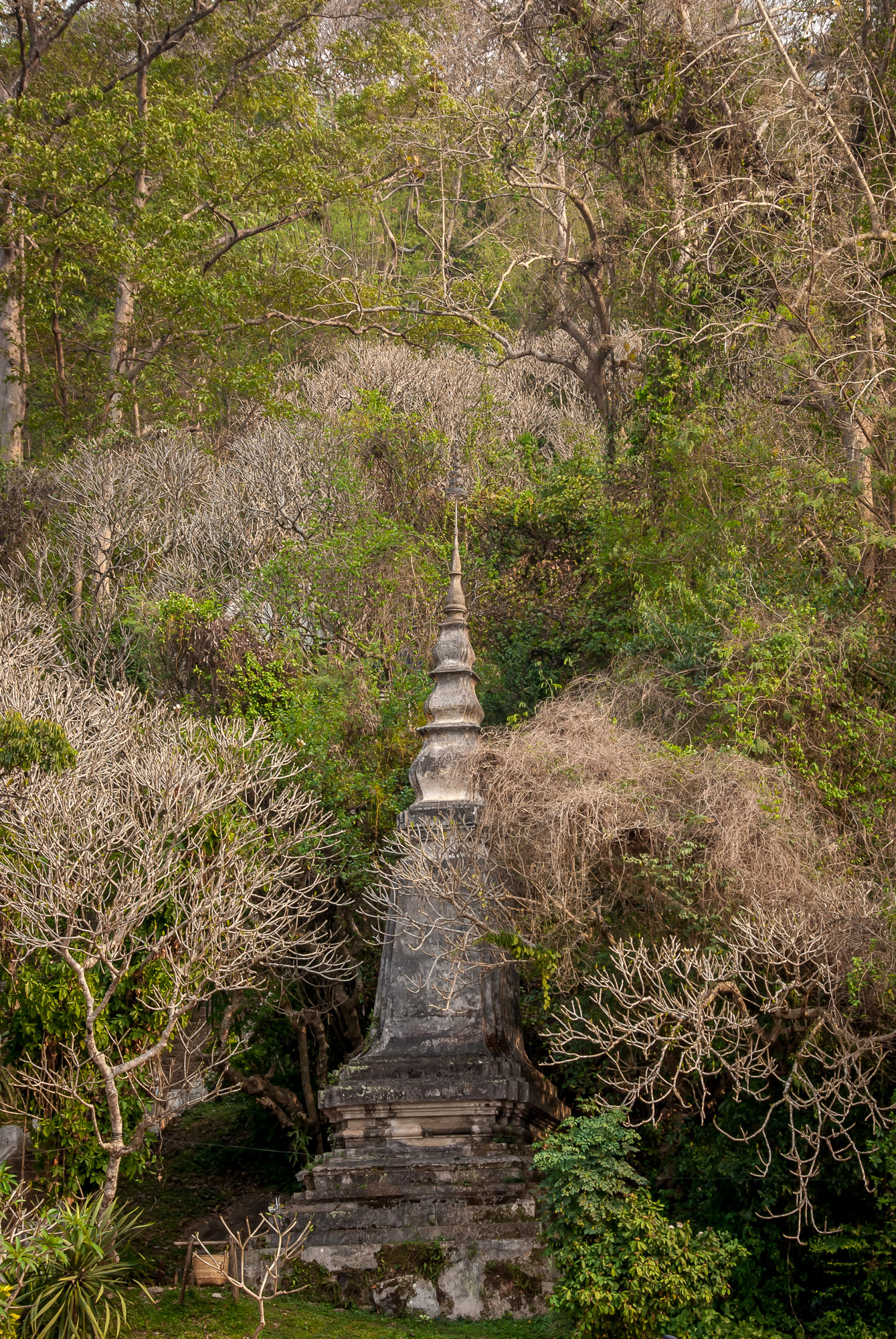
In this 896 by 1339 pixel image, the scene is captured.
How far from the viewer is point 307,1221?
975 cm

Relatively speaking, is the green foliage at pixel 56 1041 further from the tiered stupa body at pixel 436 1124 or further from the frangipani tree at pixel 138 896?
the tiered stupa body at pixel 436 1124

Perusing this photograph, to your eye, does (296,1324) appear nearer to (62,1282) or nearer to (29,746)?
(62,1282)

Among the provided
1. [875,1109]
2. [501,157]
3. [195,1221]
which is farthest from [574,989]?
[501,157]

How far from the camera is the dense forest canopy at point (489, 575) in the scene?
9438mm

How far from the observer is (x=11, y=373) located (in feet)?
73.8

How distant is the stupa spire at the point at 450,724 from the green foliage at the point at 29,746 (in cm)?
308

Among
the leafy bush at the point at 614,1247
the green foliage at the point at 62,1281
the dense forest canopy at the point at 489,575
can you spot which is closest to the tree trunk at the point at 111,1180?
the dense forest canopy at the point at 489,575

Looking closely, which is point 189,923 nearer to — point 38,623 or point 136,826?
point 136,826

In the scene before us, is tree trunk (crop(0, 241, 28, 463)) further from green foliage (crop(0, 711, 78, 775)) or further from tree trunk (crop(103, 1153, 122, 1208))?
tree trunk (crop(103, 1153, 122, 1208))

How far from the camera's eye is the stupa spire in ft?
36.9

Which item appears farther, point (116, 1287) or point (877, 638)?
point (877, 638)

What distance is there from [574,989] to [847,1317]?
2996 millimetres

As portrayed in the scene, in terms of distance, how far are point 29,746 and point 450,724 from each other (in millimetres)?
3607

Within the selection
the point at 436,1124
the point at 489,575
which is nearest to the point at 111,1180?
the point at 436,1124
